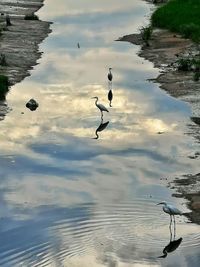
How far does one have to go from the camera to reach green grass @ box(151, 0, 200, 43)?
42.4m

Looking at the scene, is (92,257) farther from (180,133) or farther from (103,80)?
(103,80)

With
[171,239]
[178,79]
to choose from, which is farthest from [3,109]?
[171,239]

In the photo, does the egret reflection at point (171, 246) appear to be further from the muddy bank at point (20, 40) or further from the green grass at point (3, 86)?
→ the muddy bank at point (20, 40)

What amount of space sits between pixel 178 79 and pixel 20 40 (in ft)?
45.0

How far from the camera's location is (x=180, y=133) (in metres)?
23.2

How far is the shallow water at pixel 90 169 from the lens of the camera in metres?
14.8

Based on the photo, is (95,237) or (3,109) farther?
(3,109)

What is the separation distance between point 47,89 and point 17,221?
14749 millimetres

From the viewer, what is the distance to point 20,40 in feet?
137

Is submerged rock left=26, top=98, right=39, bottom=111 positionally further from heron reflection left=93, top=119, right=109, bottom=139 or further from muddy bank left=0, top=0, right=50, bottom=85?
muddy bank left=0, top=0, right=50, bottom=85

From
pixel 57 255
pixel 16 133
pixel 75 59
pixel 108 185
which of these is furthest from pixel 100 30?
pixel 57 255

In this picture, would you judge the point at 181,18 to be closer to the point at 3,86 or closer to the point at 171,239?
the point at 3,86

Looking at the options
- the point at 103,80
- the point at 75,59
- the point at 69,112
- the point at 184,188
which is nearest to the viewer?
the point at 184,188

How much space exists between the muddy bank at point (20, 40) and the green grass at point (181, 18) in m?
7.84
